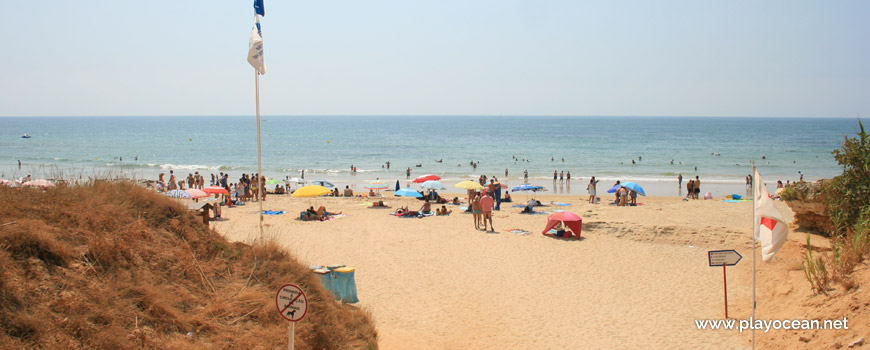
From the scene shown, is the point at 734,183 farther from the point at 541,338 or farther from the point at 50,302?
the point at 50,302

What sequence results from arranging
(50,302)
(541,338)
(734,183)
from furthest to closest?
(734,183) → (541,338) → (50,302)

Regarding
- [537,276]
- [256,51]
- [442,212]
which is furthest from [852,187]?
[442,212]

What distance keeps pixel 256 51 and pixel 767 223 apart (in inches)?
383

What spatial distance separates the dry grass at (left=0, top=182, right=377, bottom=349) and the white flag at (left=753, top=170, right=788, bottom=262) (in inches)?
240

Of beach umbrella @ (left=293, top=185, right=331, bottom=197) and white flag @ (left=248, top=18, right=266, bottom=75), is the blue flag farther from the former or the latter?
beach umbrella @ (left=293, top=185, right=331, bottom=197)

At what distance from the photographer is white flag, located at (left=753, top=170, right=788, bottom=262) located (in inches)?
314

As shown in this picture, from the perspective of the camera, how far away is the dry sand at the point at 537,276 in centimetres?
943

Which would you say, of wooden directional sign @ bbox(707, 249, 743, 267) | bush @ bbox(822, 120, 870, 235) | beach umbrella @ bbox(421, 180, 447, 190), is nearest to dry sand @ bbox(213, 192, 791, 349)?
wooden directional sign @ bbox(707, 249, 743, 267)

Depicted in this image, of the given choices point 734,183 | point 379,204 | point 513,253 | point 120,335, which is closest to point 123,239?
point 120,335

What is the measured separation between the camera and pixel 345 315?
27.4 feet

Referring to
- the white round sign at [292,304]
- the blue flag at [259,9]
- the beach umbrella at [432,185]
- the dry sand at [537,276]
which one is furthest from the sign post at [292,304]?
the beach umbrella at [432,185]

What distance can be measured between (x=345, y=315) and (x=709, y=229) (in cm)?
1268

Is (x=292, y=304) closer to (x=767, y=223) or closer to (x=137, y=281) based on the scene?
(x=137, y=281)

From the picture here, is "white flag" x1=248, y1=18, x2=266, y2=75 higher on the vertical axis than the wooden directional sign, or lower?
higher
